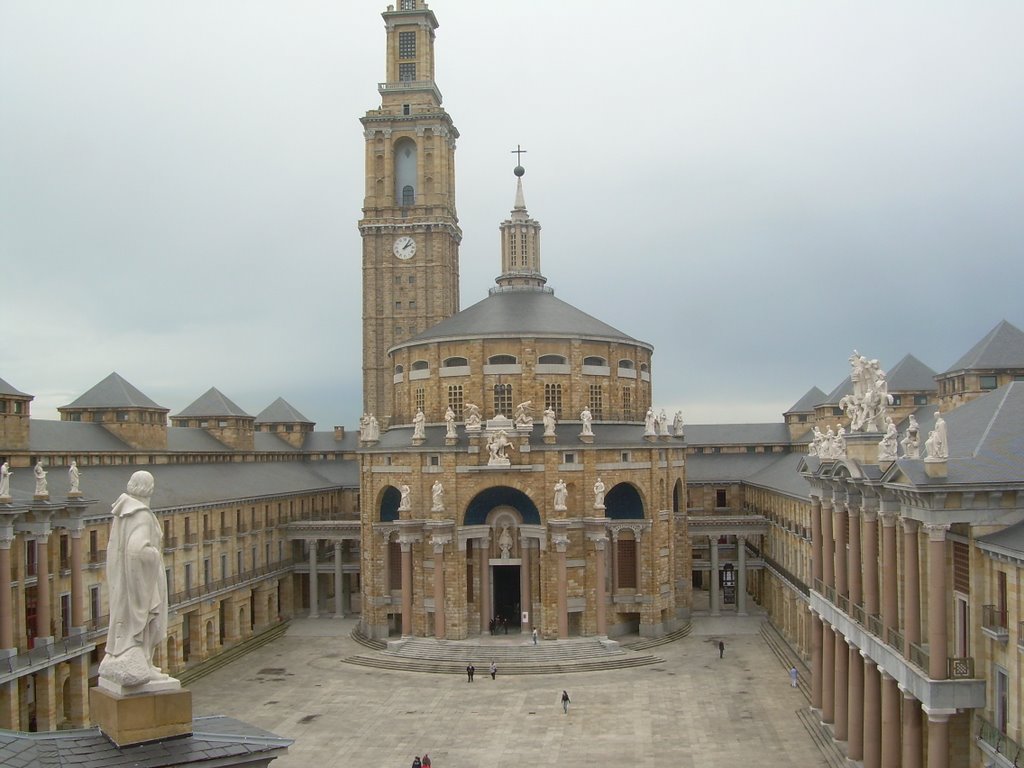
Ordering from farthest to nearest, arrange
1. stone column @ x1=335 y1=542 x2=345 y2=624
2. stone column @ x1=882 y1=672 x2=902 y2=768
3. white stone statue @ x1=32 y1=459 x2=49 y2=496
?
stone column @ x1=335 y1=542 x2=345 y2=624
white stone statue @ x1=32 y1=459 x2=49 y2=496
stone column @ x1=882 y1=672 x2=902 y2=768

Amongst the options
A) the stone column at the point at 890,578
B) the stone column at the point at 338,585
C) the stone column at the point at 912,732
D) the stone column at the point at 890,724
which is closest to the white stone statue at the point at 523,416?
the stone column at the point at 338,585

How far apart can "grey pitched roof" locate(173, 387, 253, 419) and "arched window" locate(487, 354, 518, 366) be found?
29.9 metres

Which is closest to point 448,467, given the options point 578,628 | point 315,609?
point 578,628

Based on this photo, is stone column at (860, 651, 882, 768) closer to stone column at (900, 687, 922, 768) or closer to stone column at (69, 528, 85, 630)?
stone column at (900, 687, 922, 768)

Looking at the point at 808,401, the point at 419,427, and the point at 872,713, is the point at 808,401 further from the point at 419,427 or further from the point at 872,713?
the point at 872,713

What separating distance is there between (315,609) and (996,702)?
57267mm

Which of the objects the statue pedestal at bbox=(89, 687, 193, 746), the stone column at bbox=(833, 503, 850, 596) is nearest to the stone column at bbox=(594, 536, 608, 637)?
the stone column at bbox=(833, 503, 850, 596)

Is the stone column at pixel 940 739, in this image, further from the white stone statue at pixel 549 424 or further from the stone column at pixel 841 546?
the white stone statue at pixel 549 424

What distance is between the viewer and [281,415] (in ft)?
332

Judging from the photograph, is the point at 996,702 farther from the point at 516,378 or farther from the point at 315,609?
the point at 315,609

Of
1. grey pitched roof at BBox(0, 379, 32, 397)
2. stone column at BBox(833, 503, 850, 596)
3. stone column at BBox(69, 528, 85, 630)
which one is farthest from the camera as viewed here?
grey pitched roof at BBox(0, 379, 32, 397)

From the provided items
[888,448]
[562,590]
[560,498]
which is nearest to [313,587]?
[562,590]

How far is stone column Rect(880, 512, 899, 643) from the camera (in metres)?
30.9

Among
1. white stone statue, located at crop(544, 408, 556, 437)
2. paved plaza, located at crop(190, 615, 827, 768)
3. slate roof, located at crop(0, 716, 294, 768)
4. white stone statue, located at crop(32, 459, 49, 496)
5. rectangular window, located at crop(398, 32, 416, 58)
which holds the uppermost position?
rectangular window, located at crop(398, 32, 416, 58)
